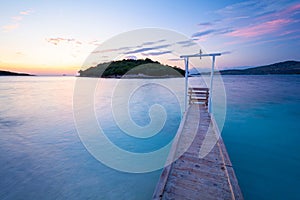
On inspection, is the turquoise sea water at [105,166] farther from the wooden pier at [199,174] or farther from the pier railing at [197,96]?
the pier railing at [197,96]

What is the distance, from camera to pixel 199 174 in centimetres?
340

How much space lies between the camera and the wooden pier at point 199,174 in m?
2.84

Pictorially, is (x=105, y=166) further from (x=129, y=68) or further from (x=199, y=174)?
(x=129, y=68)

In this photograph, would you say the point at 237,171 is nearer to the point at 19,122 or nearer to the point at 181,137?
the point at 181,137

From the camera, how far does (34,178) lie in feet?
15.5

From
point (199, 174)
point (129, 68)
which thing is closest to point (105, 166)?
point (199, 174)

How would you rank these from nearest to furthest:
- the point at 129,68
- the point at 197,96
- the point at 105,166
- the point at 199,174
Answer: the point at 199,174
the point at 105,166
the point at 197,96
the point at 129,68

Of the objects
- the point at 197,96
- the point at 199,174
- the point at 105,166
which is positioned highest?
the point at 197,96

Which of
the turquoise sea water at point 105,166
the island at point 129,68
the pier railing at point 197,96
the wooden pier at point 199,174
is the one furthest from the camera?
the island at point 129,68

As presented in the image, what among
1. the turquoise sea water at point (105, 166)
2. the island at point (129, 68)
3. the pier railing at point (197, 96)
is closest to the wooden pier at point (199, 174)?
the turquoise sea water at point (105, 166)

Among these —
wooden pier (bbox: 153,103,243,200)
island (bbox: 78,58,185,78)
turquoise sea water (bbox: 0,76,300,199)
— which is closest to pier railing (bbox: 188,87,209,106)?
turquoise sea water (bbox: 0,76,300,199)

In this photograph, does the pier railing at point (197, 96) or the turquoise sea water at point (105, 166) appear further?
the pier railing at point (197, 96)

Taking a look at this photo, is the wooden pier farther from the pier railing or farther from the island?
the island

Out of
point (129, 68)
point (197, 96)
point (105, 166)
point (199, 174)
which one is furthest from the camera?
point (129, 68)
